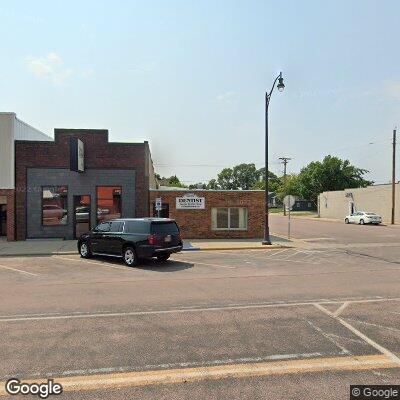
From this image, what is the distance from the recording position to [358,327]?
6918 millimetres

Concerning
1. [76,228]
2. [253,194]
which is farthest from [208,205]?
[76,228]

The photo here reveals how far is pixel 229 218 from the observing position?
24484mm

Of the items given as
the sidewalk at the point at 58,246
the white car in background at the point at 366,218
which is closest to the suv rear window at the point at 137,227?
the sidewalk at the point at 58,246

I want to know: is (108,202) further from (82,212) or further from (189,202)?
(189,202)

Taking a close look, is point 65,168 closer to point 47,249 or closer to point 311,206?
point 47,249

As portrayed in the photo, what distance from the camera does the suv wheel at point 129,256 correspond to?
14.1 metres

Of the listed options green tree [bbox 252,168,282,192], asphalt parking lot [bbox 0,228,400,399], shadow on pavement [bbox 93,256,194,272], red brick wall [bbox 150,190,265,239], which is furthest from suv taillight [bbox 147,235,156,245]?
green tree [bbox 252,168,282,192]

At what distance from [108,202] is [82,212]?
1.65 meters

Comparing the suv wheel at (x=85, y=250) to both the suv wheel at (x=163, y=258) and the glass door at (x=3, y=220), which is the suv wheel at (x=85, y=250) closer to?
the suv wheel at (x=163, y=258)

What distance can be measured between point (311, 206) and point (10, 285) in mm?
99739

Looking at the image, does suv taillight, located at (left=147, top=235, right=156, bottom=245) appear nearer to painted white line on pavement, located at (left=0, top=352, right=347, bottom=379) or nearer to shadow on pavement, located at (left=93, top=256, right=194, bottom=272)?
shadow on pavement, located at (left=93, top=256, right=194, bottom=272)

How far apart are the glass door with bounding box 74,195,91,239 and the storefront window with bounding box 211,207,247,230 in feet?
25.1

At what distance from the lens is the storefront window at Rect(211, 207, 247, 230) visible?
79.9ft

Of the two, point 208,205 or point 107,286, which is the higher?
point 208,205
